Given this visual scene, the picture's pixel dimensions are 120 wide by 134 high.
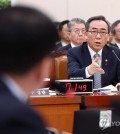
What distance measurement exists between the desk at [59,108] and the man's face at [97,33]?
108 centimetres

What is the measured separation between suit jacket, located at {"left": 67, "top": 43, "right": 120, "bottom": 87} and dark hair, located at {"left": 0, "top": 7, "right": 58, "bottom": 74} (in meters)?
2.46

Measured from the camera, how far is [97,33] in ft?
12.6

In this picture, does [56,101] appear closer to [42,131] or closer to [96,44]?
[96,44]

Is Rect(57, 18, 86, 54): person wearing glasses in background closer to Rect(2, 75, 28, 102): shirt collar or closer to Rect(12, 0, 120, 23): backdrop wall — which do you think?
Rect(12, 0, 120, 23): backdrop wall

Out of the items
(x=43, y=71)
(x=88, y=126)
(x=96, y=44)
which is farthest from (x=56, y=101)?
(x=43, y=71)

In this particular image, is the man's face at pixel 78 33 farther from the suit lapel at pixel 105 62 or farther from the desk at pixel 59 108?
the desk at pixel 59 108

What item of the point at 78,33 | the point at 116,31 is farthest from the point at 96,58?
the point at 116,31

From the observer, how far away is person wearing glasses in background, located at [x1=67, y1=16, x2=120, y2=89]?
11.4 ft

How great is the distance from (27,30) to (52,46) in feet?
0.28

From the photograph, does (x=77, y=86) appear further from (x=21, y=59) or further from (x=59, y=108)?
(x=21, y=59)

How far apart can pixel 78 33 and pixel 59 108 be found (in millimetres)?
2564

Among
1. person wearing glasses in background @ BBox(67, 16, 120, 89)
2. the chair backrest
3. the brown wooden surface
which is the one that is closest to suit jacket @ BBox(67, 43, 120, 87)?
person wearing glasses in background @ BBox(67, 16, 120, 89)

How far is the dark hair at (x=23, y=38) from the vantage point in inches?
38.5

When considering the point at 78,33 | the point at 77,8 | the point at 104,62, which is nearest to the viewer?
the point at 104,62
